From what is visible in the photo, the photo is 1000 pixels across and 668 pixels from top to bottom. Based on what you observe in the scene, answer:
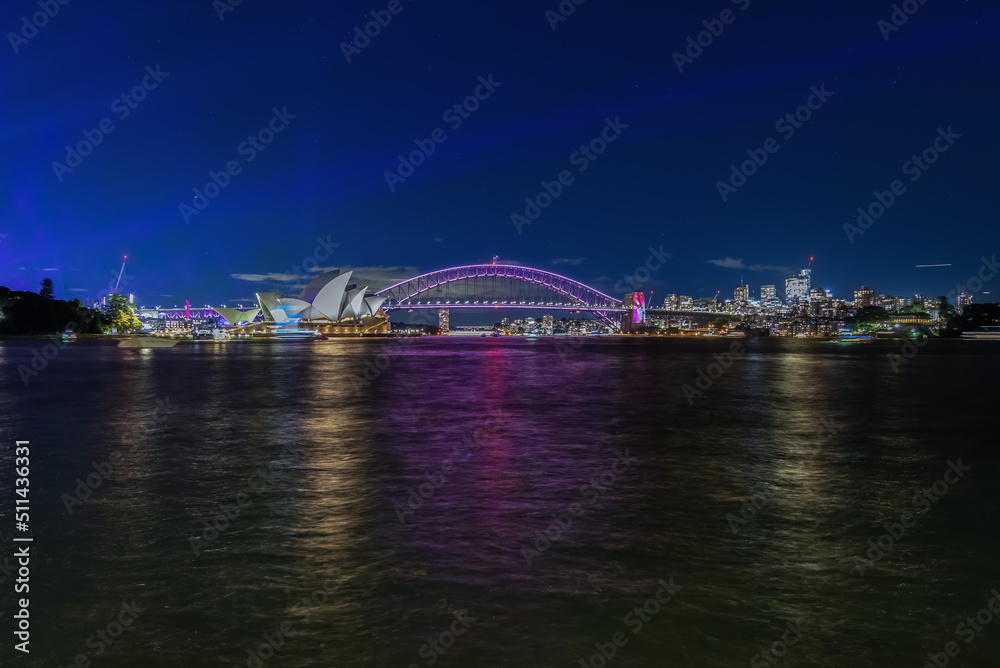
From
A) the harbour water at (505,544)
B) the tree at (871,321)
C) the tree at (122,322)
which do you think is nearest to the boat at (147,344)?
the tree at (122,322)

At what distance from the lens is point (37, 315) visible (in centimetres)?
11694

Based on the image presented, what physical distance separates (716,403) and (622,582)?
19.1m

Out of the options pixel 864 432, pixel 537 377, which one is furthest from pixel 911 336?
pixel 864 432

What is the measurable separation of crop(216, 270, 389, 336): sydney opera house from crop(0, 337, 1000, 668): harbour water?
11478 cm

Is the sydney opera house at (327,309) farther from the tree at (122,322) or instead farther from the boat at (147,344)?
the boat at (147,344)

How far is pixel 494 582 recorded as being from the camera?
621 centimetres

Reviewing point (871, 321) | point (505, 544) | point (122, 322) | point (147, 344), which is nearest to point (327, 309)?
point (147, 344)

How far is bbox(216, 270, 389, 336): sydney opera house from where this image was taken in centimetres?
13050

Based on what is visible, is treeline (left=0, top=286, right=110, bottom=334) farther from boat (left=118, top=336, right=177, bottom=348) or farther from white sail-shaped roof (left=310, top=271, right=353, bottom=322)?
white sail-shaped roof (left=310, top=271, right=353, bottom=322)

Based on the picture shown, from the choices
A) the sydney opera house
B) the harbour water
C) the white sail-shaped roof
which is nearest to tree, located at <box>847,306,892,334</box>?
the sydney opera house

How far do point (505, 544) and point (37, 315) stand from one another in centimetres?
13554

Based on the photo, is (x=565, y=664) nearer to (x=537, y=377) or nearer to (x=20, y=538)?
(x=20, y=538)

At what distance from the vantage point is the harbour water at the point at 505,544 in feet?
16.9

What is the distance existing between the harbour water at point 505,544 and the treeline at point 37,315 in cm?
11896
